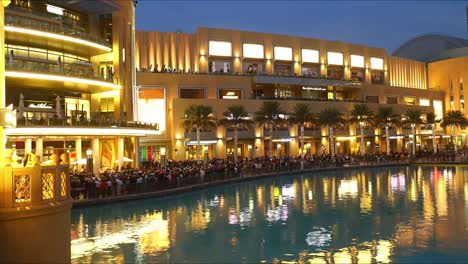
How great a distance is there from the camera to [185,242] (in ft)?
72.4

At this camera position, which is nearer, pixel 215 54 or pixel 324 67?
pixel 215 54


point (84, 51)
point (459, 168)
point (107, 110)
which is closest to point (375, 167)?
point (459, 168)

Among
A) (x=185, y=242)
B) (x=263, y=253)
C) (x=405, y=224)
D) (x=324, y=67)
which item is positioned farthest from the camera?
(x=324, y=67)

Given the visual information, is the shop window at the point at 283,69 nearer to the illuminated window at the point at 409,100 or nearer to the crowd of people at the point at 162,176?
the crowd of people at the point at 162,176

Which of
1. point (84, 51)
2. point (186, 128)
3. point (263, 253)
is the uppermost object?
point (84, 51)

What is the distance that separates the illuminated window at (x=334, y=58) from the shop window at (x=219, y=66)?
2087cm

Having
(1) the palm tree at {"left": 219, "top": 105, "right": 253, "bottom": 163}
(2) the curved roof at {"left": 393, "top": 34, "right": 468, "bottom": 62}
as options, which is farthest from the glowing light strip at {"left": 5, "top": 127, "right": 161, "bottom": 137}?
(2) the curved roof at {"left": 393, "top": 34, "right": 468, "bottom": 62}

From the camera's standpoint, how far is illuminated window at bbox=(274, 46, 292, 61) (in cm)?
8256

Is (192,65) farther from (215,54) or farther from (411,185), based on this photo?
(411,185)

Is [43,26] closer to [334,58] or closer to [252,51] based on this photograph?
[252,51]

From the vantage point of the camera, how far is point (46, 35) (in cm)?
4228

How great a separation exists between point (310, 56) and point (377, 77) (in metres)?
18.9

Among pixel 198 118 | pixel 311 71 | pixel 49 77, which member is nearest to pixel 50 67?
pixel 49 77

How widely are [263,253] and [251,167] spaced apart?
33.3 m
